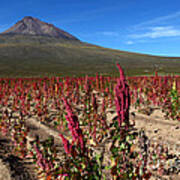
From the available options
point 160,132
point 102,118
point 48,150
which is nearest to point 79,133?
point 48,150

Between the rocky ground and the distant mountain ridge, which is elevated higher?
the distant mountain ridge

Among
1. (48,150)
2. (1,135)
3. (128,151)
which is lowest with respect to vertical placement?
(1,135)

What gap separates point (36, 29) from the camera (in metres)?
158

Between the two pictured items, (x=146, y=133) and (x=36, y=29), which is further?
(x=36, y=29)

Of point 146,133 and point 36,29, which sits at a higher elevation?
point 36,29

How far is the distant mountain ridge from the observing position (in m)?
142

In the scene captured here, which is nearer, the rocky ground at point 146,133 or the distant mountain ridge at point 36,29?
the rocky ground at point 146,133

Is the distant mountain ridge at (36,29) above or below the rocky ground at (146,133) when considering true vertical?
above

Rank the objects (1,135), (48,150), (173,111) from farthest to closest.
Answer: (173,111)
(1,135)
(48,150)

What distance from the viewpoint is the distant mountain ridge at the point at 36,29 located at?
14162 centimetres

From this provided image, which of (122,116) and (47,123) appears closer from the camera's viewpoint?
(122,116)

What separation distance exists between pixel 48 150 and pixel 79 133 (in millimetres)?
1072

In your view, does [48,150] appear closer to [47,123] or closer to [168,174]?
[168,174]

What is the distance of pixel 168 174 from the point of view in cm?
304
